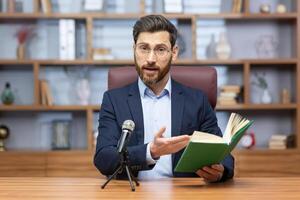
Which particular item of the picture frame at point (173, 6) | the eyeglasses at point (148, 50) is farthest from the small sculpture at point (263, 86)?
the eyeglasses at point (148, 50)

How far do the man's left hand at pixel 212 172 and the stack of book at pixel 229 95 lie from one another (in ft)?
7.05

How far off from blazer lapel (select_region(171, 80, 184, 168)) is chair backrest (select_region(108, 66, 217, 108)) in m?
0.12

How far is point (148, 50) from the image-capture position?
210cm

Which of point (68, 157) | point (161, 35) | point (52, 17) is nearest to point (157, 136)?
point (161, 35)

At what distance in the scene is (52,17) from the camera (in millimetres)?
3836

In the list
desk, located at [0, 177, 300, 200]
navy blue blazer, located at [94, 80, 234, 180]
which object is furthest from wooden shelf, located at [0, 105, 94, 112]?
desk, located at [0, 177, 300, 200]

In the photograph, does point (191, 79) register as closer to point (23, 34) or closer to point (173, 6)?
point (173, 6)

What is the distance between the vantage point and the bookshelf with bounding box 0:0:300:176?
372 centimetres

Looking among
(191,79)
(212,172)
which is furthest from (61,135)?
(212,172)

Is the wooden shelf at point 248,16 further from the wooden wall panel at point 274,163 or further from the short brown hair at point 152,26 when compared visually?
the short brown hair at point 152,26

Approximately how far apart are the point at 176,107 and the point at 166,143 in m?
0.56

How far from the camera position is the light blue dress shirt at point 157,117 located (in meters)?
2.13

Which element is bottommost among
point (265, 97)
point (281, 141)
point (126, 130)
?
point (281, 141)

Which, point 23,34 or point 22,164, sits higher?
point 23,34
